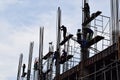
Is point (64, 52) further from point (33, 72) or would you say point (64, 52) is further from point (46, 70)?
point (33, 72)

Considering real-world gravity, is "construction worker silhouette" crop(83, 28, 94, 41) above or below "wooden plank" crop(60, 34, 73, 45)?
below

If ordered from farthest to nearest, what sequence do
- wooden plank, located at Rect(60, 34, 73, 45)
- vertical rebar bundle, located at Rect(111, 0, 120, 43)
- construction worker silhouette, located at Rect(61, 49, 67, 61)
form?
construction worker silhouette, located at Rect(61, 49, 67, 61) < wooden plank, located at Rect(60, 34, 73, 45) < vertical rebar bundle, located at Rect(111, 0, 120, 43)

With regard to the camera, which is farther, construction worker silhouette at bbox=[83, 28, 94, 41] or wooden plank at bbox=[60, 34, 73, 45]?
wooden plank at bbox=[60, 34, 73, 45]

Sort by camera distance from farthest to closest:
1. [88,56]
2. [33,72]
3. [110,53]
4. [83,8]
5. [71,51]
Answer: [33,72] → [71,51] → [83,8] → [88,56] → [110,53]

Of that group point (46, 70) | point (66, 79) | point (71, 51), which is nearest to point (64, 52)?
point (71, 51)

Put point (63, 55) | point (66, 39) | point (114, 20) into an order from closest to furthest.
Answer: point (114, 20) → point (66, 39) → point (63, 55)

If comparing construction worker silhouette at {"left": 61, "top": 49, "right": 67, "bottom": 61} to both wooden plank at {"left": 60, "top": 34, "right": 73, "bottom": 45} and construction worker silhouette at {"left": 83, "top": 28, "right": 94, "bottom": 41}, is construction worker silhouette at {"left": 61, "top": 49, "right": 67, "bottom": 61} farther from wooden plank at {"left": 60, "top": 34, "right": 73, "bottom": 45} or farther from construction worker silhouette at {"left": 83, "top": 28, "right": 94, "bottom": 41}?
construction worker silhouette at {"left": 83, "top": 28, "right": 94, "bottom": 41}

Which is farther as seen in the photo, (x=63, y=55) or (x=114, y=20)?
(x=63, y=55)

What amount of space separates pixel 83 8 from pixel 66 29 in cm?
325

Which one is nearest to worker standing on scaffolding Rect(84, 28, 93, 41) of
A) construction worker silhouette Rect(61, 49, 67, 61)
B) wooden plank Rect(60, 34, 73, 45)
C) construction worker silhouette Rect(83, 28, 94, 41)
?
construction worker silhouette Rect(83, 28, 94, 41)

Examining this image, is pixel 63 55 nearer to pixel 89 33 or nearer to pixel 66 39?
pixel 66 39

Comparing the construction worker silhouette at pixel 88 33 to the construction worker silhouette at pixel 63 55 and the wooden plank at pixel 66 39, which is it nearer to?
the wooden plank at pixel 66 39

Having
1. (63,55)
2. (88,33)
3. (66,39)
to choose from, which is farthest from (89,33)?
(63,55)

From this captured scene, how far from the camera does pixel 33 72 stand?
35.2m
